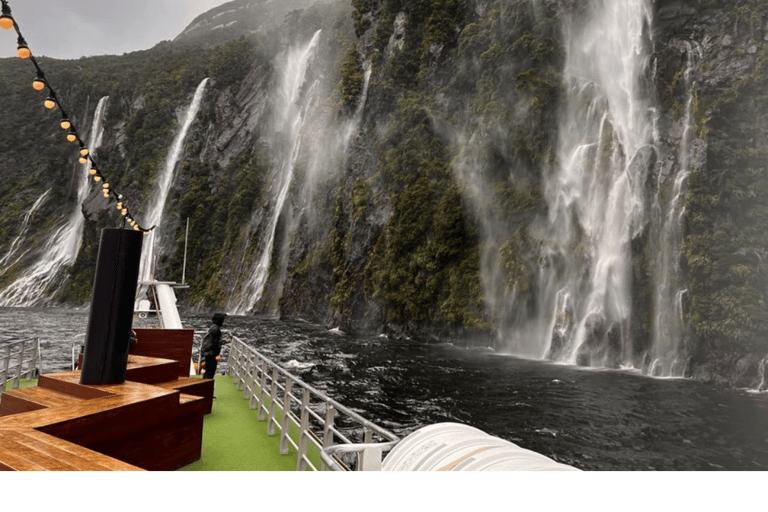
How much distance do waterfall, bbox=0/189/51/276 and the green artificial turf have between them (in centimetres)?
509

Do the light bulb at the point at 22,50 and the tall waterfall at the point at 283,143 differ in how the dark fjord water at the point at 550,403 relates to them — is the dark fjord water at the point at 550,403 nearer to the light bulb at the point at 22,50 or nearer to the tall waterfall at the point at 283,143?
the light bulb at the point at 22,50

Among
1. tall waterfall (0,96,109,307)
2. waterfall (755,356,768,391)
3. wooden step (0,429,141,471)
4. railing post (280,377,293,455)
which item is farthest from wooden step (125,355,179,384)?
waterfall (755,356,768,391)

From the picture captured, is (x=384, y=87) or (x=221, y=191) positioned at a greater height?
(x=384, y=87)

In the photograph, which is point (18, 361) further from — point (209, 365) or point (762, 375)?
point (762, 375)

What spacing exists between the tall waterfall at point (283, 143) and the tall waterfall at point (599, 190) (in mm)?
22691

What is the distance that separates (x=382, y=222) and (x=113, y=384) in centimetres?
2246

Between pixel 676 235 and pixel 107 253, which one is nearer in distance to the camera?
pixel 107 253

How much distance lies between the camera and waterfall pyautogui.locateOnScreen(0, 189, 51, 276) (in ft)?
27.2

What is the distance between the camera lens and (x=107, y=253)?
11.4ft

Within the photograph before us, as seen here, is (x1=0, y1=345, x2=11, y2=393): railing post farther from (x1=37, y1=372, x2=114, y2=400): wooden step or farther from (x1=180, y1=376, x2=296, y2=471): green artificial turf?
(x1=37, y1=372, x2=114, y2=400): wooden step

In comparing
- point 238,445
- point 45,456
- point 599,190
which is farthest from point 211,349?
point 599,190
